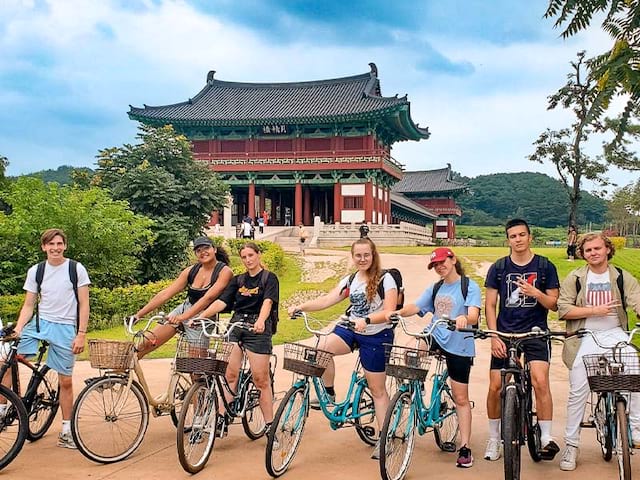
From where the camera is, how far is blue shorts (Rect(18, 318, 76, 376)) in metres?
5.12

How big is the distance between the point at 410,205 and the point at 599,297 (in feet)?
152

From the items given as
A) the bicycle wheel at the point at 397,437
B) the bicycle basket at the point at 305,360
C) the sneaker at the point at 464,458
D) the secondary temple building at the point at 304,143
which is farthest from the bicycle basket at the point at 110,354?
the secondary temple building at the point at 304,143

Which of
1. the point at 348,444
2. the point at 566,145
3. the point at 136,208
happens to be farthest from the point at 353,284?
the point at 566,145

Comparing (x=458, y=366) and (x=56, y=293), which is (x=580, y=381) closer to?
(x=458, y=366)

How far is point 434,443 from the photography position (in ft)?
18.2

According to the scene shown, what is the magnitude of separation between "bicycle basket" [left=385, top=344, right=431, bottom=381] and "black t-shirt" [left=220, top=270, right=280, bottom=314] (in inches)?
46.2

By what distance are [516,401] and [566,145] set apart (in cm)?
2622

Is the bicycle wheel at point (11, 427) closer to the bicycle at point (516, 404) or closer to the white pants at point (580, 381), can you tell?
the bicycle at point (516, 404)

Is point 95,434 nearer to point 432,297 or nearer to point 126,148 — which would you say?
point 432,297

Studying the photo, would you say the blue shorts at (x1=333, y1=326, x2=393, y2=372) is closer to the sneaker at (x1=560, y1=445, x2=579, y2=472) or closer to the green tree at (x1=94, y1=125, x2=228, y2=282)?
the sneaker at (x1=560, y1=445, x2=579, y2=472)

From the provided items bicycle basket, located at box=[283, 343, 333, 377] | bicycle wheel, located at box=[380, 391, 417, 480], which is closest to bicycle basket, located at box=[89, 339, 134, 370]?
bicycle basket, located at box=[283, 343, 333, 377]

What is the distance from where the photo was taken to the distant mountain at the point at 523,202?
86188 millimetres

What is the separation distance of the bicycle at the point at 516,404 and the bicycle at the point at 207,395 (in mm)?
1946

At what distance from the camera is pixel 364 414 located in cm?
513
